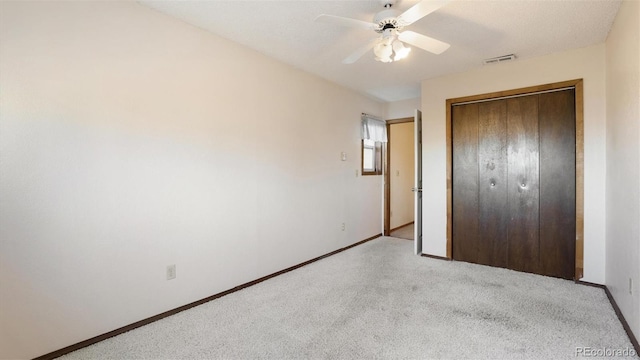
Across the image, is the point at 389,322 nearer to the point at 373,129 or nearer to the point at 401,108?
the point at 373,129

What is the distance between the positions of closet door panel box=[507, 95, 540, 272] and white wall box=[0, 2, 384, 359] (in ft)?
8.25

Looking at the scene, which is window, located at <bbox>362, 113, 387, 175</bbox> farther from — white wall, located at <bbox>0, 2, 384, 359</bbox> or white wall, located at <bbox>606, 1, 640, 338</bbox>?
white wall, located at <bbox>606, 1, 640, 338</bbox>

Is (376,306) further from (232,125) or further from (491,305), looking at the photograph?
(232,125)

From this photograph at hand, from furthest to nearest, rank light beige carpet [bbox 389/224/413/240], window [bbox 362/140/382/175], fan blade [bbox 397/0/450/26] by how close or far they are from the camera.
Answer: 1. light beige carpet [bbox 389/224/413/240]
2. window [bbox 362/140/382/175]
3. fan blade [bbox 397/0/450/26]

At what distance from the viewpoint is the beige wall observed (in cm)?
546

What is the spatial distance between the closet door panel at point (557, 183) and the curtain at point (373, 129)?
2206mm

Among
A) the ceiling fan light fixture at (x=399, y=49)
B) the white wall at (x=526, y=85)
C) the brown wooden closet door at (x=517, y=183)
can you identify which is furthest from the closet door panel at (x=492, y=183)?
the ceiling fan light fixture at (x=399, y=49)

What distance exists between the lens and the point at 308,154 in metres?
3.63

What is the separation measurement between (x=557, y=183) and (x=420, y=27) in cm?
220

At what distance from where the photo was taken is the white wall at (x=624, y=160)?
184 cm

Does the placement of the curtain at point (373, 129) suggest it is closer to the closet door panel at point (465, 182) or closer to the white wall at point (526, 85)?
the white wall at point (526, 85)

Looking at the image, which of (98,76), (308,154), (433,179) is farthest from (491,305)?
(98,76)

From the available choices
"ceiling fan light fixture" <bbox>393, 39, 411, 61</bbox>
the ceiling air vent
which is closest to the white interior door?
the ceiling air vent

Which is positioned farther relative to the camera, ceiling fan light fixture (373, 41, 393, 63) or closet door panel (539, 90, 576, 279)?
closet door panel (539, 90, 576, 279)
